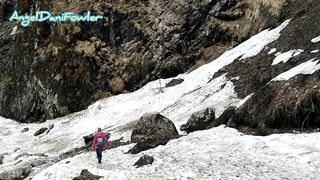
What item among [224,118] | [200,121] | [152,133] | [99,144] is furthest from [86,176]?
[224,118]

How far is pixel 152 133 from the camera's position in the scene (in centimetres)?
2212

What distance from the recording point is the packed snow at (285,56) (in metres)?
25.4

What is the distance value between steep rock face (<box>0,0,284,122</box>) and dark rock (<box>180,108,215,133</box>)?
17612 millimetres

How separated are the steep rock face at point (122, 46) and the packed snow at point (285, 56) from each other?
1243cm

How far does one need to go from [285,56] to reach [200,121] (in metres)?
7.15

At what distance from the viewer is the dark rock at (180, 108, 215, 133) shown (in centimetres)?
2306

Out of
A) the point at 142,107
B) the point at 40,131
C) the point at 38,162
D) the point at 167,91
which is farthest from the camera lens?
the point at 40,131

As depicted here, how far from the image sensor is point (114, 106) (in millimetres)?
38781

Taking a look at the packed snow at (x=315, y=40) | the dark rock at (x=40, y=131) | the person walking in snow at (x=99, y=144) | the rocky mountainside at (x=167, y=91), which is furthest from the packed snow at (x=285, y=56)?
the dark rock at (x=40, y=131)

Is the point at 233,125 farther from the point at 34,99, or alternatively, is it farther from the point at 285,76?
the point at 34,99

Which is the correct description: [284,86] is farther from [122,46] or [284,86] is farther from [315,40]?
[122,46]

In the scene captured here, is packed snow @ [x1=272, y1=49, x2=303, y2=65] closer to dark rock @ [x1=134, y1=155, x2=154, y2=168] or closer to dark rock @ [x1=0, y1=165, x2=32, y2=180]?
dark rock @ [x1=134, y1=155, x2=154, y2=168]

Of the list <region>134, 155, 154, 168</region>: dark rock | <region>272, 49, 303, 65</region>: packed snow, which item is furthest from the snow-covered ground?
<region>272, 49, 303, 65</region>: packed snow

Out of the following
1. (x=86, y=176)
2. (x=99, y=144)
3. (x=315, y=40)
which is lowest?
(x=86, y=176)
